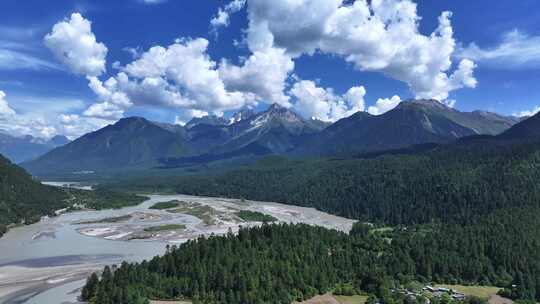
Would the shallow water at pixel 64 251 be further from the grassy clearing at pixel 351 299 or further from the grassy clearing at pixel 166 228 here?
the grassy clearing at pixel 351 299

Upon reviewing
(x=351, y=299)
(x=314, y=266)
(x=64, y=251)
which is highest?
(x=64, y=251)

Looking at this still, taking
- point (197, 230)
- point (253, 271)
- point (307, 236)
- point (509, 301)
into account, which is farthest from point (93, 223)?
point (509, 301)

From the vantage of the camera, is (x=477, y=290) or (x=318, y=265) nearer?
(x=477, y=290)

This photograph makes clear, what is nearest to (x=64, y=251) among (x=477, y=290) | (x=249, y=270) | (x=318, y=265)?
(x=249, y=270)

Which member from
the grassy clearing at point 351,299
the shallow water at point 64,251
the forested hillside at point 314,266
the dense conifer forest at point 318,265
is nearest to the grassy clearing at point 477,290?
the dense conifer forest at point 318,265

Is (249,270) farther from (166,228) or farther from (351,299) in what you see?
(166,228)

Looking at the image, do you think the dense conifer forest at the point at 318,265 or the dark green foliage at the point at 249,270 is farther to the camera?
the dense conifer forest at the point at 318,265

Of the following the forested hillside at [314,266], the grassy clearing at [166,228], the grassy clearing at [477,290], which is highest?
the grassy clearing at [166,228]

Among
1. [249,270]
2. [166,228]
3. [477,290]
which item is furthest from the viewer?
[166,228]
